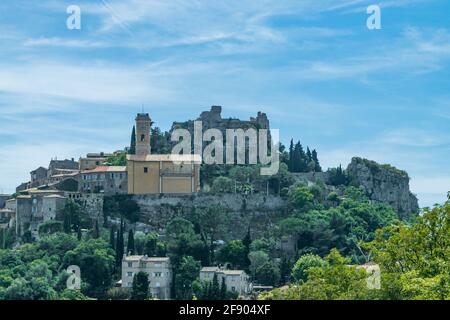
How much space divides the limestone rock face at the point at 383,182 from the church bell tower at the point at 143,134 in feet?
55.5

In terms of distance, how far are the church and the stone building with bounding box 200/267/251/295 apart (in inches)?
419

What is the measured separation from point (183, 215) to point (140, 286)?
35.5 ft

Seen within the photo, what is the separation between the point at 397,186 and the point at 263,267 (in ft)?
76.7

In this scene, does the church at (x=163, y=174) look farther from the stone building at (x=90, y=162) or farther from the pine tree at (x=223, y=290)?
the pine tree at (x=223, y=290)

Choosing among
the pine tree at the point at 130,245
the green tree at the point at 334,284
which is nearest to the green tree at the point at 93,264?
the pine tree at the point at 130,245

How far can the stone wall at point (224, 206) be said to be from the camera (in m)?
68.6

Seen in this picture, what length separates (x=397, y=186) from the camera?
3223 inches

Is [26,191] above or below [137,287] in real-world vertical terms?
above

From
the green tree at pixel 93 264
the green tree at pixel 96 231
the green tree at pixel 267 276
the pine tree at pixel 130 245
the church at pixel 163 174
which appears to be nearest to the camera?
the green tree at pixel 93 264

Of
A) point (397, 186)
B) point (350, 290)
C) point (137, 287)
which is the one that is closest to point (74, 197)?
point (137, 287)

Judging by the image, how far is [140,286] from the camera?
192 ft
